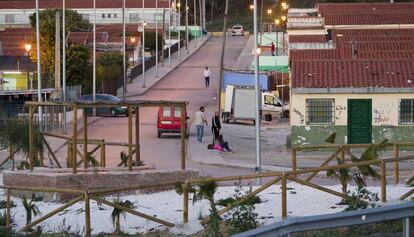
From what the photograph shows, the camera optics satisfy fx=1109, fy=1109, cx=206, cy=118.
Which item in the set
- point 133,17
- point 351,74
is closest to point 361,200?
point 351,74

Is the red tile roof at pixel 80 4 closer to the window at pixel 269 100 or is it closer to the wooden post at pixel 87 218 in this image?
the window at pixel 269 100

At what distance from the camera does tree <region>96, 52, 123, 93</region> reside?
69688 millimetres

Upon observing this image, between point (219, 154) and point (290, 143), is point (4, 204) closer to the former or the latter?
point (219, 154)

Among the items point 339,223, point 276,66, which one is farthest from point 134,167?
point 276,66

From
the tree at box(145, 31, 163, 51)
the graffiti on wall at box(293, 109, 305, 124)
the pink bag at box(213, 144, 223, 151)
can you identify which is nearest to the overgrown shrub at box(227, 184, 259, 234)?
the graffiti on wall at box(293, 109, 305, 124)

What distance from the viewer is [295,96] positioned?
1631 inches

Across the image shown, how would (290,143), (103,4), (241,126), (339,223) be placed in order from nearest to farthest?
(339,223), (290,143), (241,126), (103,4)

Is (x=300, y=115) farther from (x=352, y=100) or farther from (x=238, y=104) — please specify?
(x=238, y=104)

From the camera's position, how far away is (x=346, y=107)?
41500mm

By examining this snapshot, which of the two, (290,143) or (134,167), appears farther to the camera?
(290,143)

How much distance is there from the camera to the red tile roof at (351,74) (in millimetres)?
41781

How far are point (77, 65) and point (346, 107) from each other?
31.7 meters

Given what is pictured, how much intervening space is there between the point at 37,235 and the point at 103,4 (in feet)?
394

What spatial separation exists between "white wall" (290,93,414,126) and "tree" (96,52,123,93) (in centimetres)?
2949
